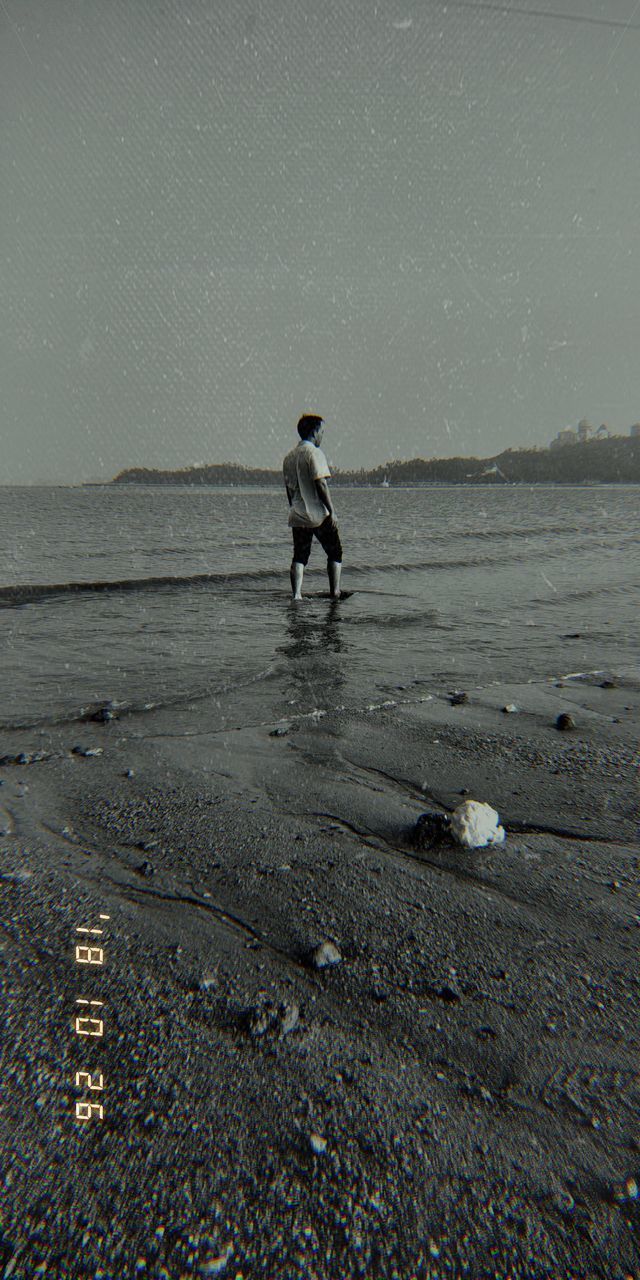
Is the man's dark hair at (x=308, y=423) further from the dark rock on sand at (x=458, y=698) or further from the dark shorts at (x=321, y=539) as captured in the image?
the dark rock on sand at (x=458, y=698)

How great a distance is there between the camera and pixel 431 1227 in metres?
1.04

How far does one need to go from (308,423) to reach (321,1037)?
7.63m

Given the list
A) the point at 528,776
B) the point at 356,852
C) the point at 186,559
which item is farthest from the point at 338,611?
the point at 186,559

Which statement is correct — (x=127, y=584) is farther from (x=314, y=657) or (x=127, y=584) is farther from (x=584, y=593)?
(x=584, y=593)

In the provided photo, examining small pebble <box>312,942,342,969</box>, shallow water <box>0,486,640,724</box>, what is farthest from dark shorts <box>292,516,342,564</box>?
small pebble <box>312,942,342,969</box>

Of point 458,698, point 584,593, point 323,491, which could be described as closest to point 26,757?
point 458,698

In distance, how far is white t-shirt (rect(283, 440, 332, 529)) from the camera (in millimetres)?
8148

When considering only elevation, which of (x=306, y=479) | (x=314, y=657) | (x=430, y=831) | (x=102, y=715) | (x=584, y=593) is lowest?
(x=584, y=593)

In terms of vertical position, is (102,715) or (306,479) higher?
(306,479)

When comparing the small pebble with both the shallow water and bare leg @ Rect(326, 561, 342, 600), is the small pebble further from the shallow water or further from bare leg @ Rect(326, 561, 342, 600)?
bare leg @ Rect(326, 561, 342, 600)

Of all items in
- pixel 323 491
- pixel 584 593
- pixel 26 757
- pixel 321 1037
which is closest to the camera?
pixel 321 1037

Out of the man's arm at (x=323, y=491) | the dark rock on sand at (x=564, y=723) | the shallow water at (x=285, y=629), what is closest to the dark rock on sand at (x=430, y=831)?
the dark rock on sand at (x=564, y=723)

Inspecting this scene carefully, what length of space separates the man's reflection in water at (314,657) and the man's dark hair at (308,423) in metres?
2.38

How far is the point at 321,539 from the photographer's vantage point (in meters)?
8.79
